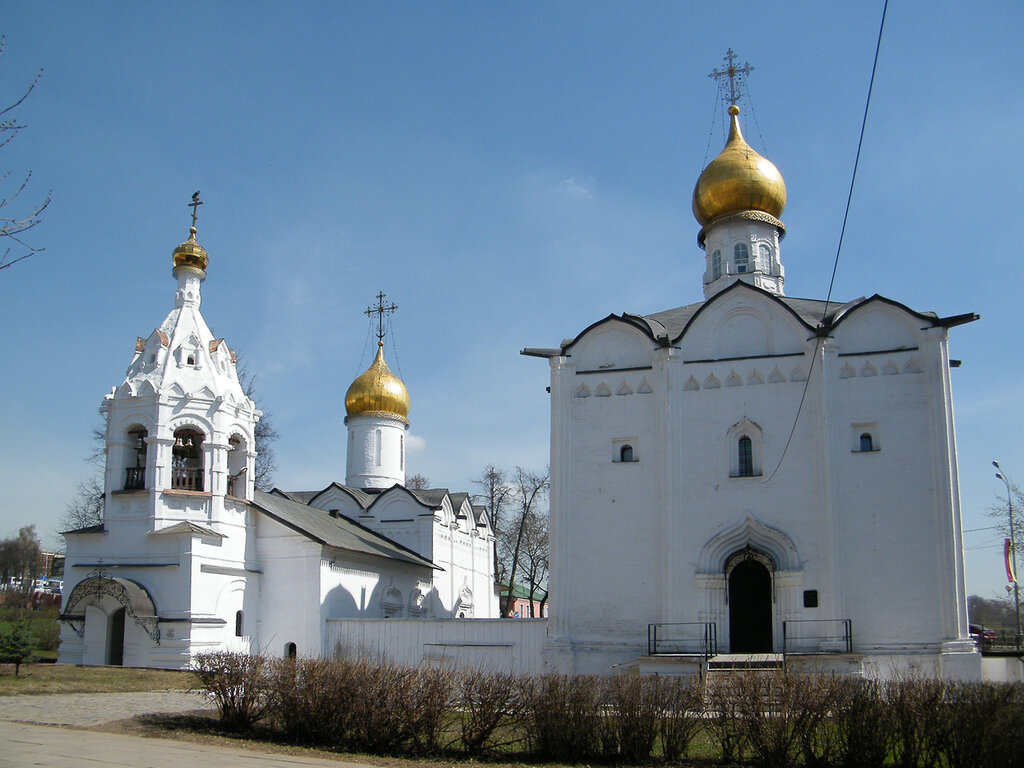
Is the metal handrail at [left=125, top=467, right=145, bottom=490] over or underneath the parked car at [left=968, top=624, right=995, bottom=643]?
over

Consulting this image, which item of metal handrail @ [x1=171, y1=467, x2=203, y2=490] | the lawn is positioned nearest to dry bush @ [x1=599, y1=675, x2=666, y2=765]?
the lawn

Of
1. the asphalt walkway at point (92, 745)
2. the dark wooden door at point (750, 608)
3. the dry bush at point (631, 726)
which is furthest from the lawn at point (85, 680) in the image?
the dark wooden door at point (750, 608)

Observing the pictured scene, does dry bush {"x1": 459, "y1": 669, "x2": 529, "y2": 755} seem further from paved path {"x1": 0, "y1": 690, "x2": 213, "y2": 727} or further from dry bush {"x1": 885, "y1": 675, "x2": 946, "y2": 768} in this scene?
paved path {"x1": 0, "y1": 690, "x2": 213, "y2": 727}

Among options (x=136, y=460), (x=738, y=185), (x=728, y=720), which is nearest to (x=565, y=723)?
(x=728, y=720)

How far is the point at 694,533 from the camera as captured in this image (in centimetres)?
1752

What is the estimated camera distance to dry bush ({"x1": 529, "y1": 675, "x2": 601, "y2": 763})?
930 centimetres

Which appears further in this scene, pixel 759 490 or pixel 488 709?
pixel 759 490

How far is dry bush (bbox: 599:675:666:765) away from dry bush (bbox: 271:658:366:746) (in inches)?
110

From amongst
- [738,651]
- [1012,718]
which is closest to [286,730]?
[1012,718]

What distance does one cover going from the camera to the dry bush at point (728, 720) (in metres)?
9.02

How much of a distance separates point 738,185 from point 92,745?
1798 cm

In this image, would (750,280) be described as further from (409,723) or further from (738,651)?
(409,723)

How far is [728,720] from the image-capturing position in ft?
29.7

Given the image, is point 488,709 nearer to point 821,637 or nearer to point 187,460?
point 821,637
